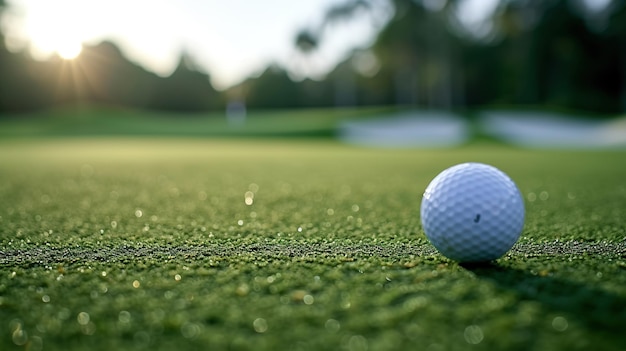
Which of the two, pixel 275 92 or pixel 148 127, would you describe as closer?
pixel 148 127

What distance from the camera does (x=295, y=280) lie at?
212 centimetres

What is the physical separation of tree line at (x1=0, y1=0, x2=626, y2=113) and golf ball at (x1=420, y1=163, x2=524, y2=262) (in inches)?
1322

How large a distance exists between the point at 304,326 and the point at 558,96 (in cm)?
3914

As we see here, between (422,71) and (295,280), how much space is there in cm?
4013

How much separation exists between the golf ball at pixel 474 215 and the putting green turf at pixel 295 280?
0.10m

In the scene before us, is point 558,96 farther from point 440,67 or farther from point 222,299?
point 222,299

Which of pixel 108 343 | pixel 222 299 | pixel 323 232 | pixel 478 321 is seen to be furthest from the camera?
pixel 323 232

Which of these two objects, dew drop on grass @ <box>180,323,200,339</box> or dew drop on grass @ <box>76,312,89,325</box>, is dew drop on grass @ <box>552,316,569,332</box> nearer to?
dew drop on grass @ <box>180,323,200,339</box>

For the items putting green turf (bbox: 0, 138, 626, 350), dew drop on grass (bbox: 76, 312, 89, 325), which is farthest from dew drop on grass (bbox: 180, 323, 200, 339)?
dew drop on grass (bbox: 76, 312, 89, 325)

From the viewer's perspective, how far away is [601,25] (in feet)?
119

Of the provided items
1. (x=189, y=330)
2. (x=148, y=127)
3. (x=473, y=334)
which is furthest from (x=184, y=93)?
(x=473, y=334)


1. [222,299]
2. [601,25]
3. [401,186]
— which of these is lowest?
[401,186]

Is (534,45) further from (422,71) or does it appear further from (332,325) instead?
(332,325)

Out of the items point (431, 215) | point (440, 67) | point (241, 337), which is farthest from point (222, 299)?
point (440, 67)
